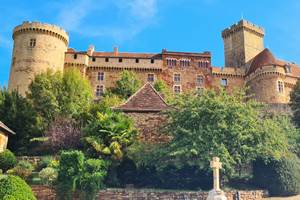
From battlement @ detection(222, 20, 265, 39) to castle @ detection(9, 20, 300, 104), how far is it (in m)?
7.47

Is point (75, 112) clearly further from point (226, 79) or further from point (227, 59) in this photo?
point (227, 59)

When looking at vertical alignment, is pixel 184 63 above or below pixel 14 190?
above

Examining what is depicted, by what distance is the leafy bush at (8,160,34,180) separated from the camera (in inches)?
853

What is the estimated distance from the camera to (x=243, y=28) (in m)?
64.2

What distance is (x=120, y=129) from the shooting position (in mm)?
22312

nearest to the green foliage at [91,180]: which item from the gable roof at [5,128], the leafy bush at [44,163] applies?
the leafy bush at [44,163]

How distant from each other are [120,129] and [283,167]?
8.88m

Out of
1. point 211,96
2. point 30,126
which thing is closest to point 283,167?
point 211,96

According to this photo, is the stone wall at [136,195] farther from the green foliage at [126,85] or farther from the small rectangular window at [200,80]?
the small rectangular window at [200,80]

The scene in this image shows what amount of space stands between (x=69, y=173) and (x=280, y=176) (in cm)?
1085

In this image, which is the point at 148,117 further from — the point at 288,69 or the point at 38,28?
the point at 288,69

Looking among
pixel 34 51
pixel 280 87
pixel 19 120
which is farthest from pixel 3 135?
pixel 280 87

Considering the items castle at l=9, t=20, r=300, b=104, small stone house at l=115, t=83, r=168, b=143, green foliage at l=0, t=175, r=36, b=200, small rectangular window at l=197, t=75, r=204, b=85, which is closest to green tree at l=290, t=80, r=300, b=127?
castle at l=9, t=20, r=300, b=104

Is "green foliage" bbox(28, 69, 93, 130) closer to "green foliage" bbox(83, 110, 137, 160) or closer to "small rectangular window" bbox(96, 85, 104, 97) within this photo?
"green foliage" bbox(83, 110, 137, 160)
